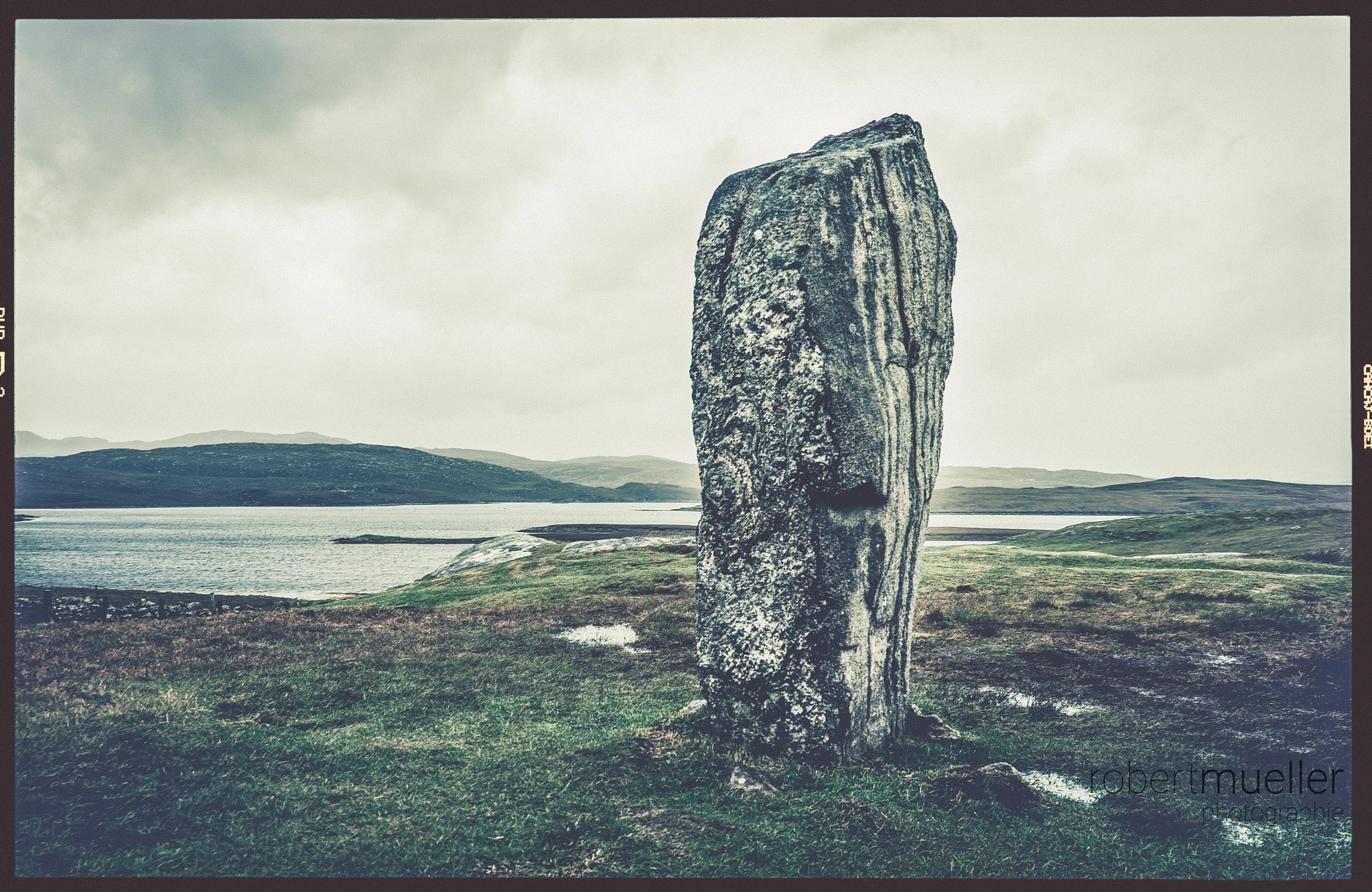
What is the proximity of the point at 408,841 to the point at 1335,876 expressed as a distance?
28.2 ft

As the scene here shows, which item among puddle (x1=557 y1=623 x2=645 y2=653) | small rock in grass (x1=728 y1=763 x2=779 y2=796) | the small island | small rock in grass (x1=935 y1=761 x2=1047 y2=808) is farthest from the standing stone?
the small island

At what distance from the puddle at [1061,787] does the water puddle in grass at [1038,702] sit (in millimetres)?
2799

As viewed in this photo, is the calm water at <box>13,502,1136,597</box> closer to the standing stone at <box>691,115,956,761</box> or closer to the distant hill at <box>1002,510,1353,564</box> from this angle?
the distant hill at <box>1002,510,1353,564</box>

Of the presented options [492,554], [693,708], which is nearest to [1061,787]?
[693,708]

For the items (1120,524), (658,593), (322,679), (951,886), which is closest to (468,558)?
(658,593)

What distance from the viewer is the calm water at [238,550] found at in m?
45.2

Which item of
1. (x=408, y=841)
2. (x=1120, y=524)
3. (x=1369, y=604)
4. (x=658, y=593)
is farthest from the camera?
(x=1120, y=524)

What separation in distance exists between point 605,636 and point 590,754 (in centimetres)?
850

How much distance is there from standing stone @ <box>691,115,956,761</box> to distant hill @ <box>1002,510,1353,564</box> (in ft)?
109

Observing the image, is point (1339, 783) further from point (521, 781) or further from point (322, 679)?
point (322, 679)

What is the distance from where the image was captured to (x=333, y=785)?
7621 millimetres

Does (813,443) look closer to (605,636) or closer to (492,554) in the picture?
(605,636)

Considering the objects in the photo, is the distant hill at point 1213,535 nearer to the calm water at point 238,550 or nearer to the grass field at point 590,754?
the grass field at point 590,754

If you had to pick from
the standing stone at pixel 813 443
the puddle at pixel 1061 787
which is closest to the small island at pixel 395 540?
the standing stone at pixel 813 443
